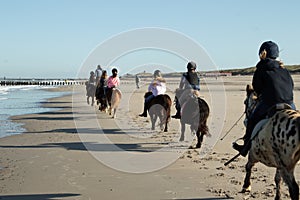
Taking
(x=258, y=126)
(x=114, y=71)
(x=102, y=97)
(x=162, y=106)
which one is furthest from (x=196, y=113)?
(x=102, y=97)

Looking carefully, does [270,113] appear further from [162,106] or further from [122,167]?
[162,106]

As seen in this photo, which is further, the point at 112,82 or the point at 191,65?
the point at 112,82

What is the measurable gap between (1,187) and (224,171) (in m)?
4.08

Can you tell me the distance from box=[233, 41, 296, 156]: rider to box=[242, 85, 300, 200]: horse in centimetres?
25

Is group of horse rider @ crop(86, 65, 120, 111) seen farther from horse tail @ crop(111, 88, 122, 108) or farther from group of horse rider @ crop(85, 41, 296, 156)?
group of horse rider @ crop(85, 41, 296, 156)

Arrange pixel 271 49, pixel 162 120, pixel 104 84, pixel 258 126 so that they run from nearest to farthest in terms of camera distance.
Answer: pixel 258 126 < pixel 271 49 < pixel 162 120 < pixel 104 84

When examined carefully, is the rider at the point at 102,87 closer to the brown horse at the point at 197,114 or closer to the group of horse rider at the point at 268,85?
the brown horse at the point at 197,114

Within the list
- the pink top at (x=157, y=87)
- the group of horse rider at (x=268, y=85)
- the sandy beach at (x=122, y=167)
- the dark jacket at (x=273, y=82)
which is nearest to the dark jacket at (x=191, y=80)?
the sandy beach at (x=122, y=167)

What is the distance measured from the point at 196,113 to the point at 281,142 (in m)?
5.42

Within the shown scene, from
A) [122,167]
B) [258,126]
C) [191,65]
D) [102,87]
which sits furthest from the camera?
[102,87]

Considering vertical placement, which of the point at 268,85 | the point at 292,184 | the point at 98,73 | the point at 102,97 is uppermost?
the point at 98,73

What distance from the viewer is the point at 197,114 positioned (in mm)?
10617

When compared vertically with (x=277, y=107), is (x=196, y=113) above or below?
below

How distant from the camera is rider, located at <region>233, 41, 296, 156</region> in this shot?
20.3 ft
